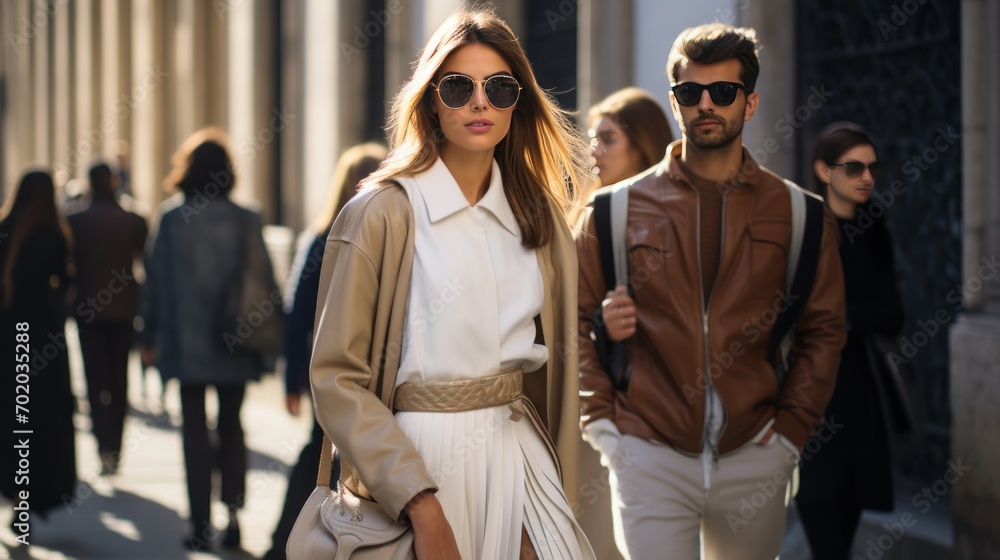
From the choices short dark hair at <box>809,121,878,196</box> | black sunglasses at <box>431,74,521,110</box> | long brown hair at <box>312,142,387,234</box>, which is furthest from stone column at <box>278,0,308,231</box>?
black sunglasses at <box>431,74,521,110</box>

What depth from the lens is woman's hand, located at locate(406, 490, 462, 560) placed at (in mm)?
3041

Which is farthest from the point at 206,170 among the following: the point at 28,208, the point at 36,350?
the point at 36,350

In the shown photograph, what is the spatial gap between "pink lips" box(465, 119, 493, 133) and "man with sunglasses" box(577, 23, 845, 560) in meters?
1.09

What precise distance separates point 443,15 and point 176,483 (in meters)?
4.34

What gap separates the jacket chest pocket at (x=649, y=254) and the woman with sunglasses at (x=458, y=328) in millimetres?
809

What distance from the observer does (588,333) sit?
14.4 feet

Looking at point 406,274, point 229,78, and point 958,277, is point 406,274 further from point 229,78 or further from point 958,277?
point 229,78

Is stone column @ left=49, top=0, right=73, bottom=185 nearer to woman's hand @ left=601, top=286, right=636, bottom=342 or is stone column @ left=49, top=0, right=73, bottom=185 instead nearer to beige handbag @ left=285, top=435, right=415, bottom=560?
woman's hand @ left=601, top=286, right=636, bottom=342

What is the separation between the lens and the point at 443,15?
1177 centimetres

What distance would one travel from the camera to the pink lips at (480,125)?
3291 mm

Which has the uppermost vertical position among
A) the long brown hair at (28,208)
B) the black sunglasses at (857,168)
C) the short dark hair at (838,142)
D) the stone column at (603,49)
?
the stone column at (603,49)

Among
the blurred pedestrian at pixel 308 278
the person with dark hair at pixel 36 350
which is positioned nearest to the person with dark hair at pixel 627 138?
the blurred pedestrian at pixel 308 278

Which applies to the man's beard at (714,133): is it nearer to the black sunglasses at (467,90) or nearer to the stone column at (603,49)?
the black sunglasses at (467,90)

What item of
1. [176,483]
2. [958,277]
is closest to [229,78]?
[176,483]
